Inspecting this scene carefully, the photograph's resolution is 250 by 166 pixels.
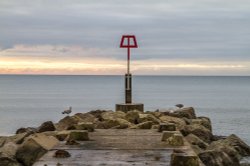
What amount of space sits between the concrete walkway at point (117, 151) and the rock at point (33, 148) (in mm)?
338

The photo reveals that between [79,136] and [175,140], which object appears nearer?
[175,140]

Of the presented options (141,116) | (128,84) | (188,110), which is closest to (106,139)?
(141,116)

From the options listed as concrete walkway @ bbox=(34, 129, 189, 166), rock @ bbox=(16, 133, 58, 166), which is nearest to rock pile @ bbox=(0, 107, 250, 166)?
rock @ bbox=(16, 133, 58, 166)

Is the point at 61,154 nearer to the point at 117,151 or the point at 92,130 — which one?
the point at 117,151

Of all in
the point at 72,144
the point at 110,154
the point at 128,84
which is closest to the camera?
the point at 110,154

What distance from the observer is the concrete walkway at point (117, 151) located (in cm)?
855

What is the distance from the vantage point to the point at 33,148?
10469 millimetres

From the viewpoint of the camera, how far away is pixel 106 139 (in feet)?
36.5

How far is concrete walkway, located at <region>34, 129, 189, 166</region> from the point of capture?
28.0 feet

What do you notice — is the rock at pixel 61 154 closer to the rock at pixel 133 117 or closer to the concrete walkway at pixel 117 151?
the concrete walkway at pixel 117 151

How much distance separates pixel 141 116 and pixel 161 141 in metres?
5.31

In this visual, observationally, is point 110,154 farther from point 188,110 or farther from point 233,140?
point 188,110

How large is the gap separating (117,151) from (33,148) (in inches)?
71.6

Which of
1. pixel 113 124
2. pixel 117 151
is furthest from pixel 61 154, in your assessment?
pixel 113 124
